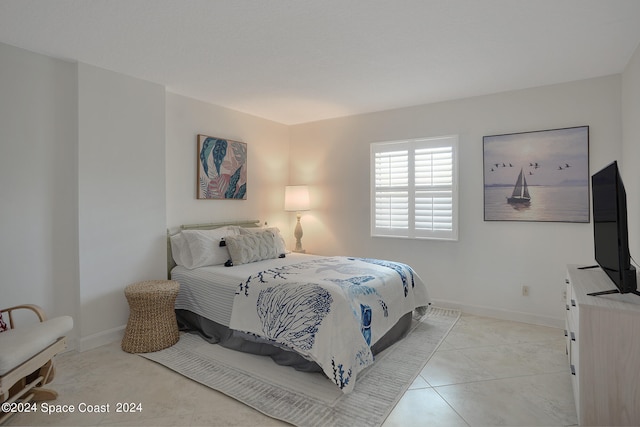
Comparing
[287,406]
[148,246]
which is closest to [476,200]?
[287,406]

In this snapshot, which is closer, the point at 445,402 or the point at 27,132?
the point at 445,402

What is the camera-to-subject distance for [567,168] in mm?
3498

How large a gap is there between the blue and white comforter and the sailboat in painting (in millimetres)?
1494

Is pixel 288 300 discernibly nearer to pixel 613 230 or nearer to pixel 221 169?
pixel 613 230

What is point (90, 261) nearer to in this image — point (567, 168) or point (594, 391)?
point (594, 391)

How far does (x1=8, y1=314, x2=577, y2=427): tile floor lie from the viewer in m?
2.10

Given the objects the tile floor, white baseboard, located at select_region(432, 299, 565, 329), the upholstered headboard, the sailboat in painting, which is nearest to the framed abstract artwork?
the upholstered headboard

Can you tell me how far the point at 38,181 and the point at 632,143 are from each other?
4.87 m

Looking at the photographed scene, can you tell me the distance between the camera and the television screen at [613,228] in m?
1.87

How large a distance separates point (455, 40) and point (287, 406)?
2.78m

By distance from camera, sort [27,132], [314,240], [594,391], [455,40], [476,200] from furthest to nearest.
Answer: [314,240] < [476,200] < [27,132] < [455,40] < [594,391]

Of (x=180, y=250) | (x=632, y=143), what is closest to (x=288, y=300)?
(x=180, y=250)

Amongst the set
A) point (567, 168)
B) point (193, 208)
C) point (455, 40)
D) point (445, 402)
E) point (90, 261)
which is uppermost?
point (455, 40)

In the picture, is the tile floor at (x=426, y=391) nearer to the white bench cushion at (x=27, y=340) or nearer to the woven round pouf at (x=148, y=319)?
the woven round pouf at (x=148, y=319)
